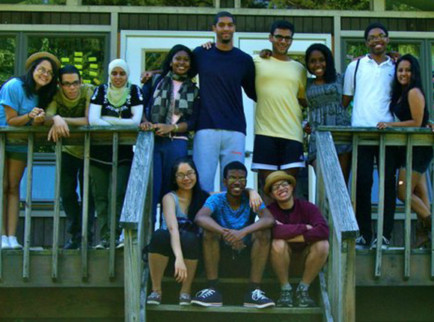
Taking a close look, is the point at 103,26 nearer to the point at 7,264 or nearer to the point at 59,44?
the point at 59,44

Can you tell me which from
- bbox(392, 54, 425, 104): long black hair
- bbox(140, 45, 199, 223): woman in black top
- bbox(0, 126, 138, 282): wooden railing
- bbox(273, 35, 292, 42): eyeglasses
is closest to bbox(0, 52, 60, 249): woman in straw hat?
bbox(0, 126, 138, 282): wooden railing

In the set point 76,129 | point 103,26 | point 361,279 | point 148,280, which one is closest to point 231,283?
point 148,280

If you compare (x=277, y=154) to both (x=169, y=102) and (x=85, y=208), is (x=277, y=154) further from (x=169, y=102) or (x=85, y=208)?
(x=85, y=208)

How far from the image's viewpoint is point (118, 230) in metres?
5.79

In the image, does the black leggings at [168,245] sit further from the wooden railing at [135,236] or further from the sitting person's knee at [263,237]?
the sitting person's knee at [263,237]

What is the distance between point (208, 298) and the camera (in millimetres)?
4898

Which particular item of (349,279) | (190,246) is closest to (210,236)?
(190,246)

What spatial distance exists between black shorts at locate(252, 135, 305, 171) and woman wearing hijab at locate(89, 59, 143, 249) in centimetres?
99

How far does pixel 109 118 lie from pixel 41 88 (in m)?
0.57

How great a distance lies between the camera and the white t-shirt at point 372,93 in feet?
18.9

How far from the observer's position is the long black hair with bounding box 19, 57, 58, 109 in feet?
18.2

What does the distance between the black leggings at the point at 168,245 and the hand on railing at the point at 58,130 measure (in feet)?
3.35

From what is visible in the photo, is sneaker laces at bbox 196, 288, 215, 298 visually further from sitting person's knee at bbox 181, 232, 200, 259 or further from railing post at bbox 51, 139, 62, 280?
railing post at bbox 51, 139, 62, 280

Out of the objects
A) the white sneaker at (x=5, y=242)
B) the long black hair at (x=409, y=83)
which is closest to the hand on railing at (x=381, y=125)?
the long black hair at (x=409, y=83)
